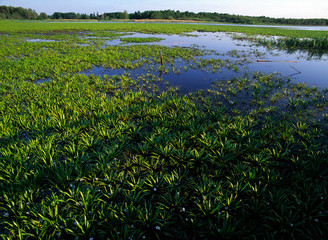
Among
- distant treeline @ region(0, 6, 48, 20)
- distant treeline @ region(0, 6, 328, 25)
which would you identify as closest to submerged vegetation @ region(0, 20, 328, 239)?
distant treeline @ region(0, 6, 328, 25)

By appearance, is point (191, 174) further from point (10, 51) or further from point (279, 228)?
point (10, 51)

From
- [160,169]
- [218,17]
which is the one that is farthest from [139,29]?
[218,17]

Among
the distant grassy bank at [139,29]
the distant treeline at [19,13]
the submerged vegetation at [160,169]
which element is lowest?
the submerged vegetation at [160,169]

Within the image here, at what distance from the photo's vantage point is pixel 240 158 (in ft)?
16.9

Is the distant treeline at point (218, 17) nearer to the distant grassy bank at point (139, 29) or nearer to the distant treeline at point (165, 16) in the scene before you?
the distant treeline at point (165, 16)

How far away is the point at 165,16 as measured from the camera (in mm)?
149625

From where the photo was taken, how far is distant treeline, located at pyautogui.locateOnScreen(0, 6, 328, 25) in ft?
421

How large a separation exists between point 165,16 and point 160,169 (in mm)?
177593

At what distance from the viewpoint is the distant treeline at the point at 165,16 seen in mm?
128250

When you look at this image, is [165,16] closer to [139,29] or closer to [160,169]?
[139,29]

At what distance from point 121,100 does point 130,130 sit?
3393mm

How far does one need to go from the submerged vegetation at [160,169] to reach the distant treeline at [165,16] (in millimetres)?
155127

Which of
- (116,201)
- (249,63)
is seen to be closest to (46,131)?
(116,201)

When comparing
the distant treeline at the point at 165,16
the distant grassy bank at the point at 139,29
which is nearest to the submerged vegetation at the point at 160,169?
the distant grassy bank at the point at 139,29
